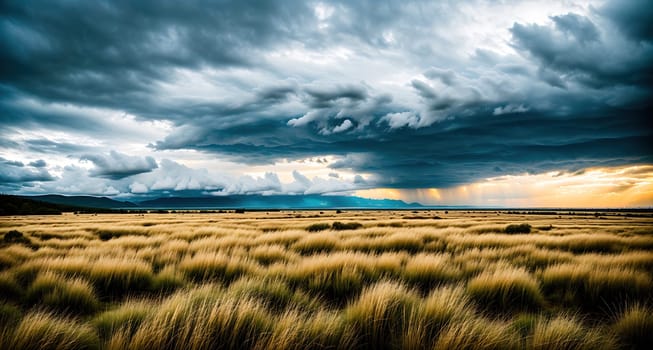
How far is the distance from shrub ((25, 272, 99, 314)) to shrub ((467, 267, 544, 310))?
6.92 meters

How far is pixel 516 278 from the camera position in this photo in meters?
6.53

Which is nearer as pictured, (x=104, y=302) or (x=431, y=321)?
(x=431, y=321)

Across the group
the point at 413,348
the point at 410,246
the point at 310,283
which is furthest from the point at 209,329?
the point at 410,246

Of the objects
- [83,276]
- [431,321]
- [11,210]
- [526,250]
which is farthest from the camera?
[11,210]

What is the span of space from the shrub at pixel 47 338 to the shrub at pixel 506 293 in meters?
5.87

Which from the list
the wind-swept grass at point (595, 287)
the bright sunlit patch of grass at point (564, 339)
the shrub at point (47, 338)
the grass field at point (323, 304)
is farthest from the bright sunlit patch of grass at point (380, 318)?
the wind-swept grass at point (595, 287)

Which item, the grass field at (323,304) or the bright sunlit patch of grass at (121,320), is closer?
the grass field at (323,304)

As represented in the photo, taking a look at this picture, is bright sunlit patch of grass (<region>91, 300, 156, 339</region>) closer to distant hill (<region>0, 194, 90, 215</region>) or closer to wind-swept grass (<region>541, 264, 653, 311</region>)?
wind-swept grass (<region>541, 264, 653, 311</region>)

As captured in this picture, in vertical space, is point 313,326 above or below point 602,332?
above

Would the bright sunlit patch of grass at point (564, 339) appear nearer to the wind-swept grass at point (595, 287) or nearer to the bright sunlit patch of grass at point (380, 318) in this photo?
the bright sunlit patch of grass at point (380, 318)

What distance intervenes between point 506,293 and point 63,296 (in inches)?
319

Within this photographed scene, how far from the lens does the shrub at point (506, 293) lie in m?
6.04

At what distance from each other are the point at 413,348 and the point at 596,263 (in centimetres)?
855

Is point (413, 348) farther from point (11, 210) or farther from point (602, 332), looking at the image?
point (11, 210)
